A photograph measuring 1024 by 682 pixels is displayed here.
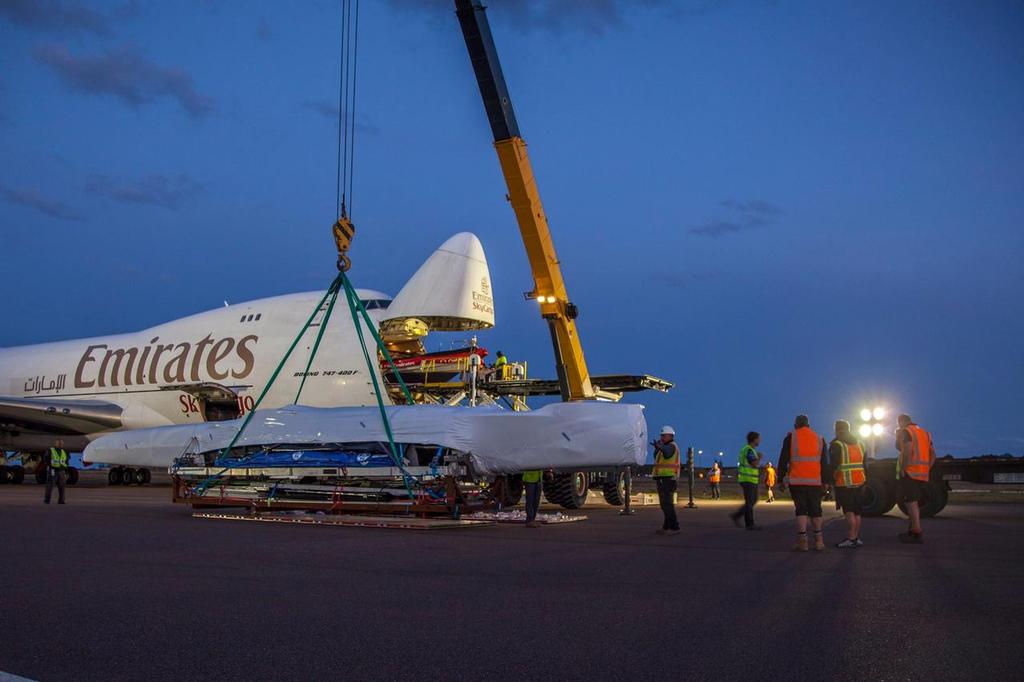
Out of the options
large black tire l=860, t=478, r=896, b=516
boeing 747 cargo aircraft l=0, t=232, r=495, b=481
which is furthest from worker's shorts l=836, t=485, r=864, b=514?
boeing 747 cargo aircraft l=0, t=232, r=495, b=481

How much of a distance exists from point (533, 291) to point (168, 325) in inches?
701

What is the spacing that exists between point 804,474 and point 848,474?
2.37 ft

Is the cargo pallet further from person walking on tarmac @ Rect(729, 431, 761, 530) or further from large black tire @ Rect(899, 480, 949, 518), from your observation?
large black tire @ Rect(899, 480, 949, 518)

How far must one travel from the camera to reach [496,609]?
6043 mm

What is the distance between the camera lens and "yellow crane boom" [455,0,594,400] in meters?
18.1

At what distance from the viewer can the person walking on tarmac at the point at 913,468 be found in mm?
11500

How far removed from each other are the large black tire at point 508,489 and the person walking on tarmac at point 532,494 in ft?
6.09

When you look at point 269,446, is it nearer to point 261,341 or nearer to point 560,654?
point 560,654

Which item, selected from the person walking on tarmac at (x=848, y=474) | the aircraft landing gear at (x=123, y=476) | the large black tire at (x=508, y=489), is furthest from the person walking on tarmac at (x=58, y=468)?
the aircraft landing gear at (x=123, y=476)

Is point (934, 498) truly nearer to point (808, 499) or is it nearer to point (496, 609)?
point (808, 499)

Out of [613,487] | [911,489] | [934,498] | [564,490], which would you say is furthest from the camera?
[613,487]

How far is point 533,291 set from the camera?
20844mm

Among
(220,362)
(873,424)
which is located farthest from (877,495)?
(220,362)

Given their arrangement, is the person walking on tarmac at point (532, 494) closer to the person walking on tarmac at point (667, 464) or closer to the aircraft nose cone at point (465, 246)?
the person walking on tarmac at point (667, 464)
